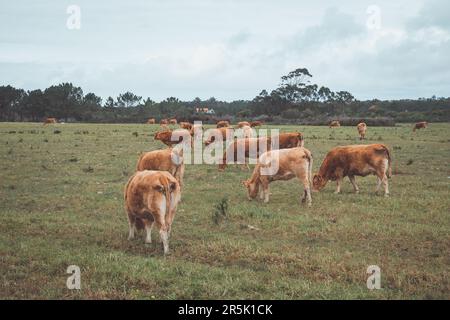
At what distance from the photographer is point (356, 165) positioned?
1497 cm

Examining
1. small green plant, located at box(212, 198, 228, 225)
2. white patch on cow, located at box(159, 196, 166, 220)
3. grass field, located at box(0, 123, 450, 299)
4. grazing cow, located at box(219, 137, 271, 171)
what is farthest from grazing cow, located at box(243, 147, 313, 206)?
grazing cow, located at box(219, 137, 271, 171)

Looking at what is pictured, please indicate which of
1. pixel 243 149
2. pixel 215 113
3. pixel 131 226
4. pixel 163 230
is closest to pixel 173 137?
pixel 243 149

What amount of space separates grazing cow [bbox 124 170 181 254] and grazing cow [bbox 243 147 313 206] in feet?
16.4

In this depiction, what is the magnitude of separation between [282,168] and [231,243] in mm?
5077

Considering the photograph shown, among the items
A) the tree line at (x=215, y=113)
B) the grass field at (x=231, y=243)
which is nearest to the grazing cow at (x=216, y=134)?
the grass field at (x=231, y=243)

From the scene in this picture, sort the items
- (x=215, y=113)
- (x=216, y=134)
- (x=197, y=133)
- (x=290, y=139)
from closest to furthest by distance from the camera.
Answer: (x=290, y=139) → (x=216, y=134) → (x=197, y=133) → (x=215, y=113)

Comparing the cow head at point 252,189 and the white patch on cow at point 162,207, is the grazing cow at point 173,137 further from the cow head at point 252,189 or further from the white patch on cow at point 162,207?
the white patch on cow at point 162,207

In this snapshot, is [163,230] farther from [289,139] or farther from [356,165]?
[289,139]

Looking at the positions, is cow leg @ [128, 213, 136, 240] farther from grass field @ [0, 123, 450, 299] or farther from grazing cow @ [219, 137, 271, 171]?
grazing cow @ [219, 137, 271, 171]

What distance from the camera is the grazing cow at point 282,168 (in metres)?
13.5

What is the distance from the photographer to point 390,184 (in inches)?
634

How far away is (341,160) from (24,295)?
10798 mm
